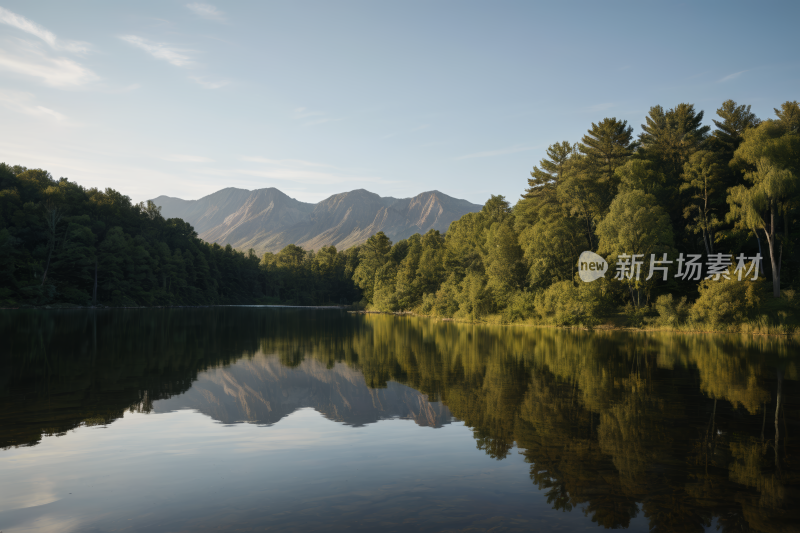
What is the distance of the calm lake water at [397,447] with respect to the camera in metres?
7.51

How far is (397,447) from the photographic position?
11336 mm

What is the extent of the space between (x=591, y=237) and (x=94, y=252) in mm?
97416

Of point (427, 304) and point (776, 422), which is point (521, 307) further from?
point (776, 422)

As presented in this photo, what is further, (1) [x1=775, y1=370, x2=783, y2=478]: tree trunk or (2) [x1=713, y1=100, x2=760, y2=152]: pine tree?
(2) [x1=713, y1=100, x2=760, y2=152]: pine tree

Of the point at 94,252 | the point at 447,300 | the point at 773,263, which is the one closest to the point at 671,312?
the point at 773,263

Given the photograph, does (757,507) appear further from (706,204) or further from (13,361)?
(706,204)

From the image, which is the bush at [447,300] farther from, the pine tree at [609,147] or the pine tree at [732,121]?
the pine tree at [732,121]

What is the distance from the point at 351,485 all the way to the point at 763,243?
67.2m

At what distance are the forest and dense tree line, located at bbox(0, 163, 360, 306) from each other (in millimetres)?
355

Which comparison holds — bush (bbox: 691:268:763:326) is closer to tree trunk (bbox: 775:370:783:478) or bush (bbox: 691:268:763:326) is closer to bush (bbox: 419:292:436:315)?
tree trunk (bbox: 775:370:783:478)

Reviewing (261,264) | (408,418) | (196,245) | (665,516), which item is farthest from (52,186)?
(665,516)

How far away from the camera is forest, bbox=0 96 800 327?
168ft

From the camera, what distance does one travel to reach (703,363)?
25.1 meters

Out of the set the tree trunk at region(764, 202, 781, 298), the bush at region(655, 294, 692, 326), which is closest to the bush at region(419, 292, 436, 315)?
the bush at region(655, 294, 692, 326)
